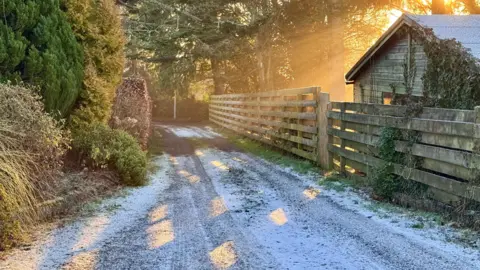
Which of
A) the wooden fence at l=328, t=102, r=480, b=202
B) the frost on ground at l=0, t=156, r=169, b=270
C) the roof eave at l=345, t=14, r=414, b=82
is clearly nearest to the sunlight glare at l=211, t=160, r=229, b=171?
the wooden fence at l=328, t=102, r=480, b=202

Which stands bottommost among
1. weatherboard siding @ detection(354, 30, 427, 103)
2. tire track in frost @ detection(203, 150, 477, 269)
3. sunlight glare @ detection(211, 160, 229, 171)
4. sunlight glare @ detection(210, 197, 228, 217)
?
tire track in frost @ detection(203, 150, 477, 269)

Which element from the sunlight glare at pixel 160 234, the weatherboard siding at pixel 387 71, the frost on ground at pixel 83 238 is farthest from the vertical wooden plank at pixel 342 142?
the sunlight glare at pixel 160 234

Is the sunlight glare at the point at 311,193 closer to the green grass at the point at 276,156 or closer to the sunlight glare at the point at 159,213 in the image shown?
the green grass at the point at 276,156

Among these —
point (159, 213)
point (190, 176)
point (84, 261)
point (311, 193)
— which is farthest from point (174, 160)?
point (84, 261)

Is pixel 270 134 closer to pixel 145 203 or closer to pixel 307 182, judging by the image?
pixel 307 182

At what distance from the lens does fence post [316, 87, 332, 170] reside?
8.62 m

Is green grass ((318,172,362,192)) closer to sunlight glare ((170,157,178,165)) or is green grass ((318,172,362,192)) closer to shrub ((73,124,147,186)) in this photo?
shrub ((73,124,147,186))

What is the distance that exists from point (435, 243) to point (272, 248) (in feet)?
5.46

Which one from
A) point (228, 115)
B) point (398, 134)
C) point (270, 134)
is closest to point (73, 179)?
point (398, 134)

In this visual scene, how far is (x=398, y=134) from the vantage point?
6.00 meters

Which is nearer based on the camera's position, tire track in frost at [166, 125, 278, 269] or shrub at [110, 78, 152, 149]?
tire track in frost at [166, 125, 278, 269]

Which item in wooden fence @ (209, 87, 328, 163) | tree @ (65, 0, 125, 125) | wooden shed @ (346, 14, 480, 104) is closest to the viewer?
tree @ (65, 0, 125, 125)

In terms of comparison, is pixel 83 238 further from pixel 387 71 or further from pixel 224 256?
pixel 387 71

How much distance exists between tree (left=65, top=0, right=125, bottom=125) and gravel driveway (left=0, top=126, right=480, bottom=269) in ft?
6.15
